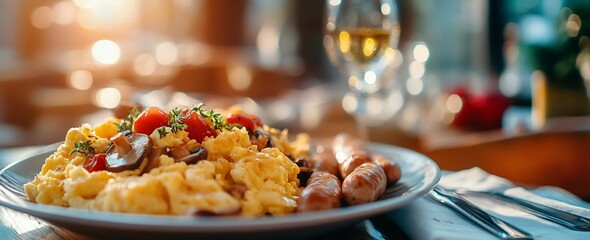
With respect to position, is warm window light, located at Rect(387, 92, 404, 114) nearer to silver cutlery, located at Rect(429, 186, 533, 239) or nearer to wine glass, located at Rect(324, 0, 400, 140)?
wine glass, located at Rect(324, 0, 400, 140)

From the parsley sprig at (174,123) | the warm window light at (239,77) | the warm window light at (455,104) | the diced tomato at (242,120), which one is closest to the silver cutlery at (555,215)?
the diced tomato at (242,120)

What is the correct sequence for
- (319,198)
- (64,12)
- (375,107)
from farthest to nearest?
(64,12) → (375,107) → (319,198)

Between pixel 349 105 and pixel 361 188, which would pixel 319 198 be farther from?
pixel 349 105

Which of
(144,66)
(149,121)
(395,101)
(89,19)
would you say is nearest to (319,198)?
(149,121)

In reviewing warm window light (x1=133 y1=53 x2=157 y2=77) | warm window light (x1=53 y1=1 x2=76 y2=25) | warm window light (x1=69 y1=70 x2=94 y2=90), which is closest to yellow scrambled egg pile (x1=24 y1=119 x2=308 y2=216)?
warm window light (x1=69 y1=70 x2=94 y2=90)

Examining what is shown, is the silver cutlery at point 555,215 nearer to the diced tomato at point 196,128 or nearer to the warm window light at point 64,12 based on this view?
the diced tomato at point 196,128

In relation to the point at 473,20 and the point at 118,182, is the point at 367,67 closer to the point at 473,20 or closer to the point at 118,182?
the point at 118,182
